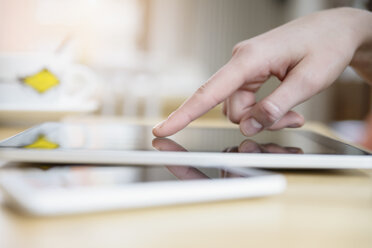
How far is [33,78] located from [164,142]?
392mm

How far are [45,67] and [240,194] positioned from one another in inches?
22.4

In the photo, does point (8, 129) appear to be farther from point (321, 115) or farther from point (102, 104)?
point (321, 115)

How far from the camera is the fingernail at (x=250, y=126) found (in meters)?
0.49

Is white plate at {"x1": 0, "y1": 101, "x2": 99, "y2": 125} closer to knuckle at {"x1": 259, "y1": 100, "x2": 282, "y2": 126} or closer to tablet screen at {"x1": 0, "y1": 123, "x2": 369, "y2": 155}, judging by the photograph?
tablet screen at {"x1": 0, "y1": 123, "x2": 369, "y2": 155}

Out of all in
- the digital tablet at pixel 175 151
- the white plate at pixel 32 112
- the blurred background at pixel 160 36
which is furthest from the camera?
the blurred background at pixel 160 36

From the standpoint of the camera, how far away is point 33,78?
29.1 inches

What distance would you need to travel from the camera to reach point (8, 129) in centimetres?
74

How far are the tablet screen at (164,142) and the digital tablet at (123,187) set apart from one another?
0.10m

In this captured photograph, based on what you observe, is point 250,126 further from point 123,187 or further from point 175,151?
point 123,187

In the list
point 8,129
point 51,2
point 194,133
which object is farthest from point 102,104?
point 194,133

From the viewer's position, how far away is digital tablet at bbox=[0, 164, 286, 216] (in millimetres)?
212

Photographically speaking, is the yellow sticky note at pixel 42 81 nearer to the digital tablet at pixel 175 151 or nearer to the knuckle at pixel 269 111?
the digital tablet at pixel 175 151

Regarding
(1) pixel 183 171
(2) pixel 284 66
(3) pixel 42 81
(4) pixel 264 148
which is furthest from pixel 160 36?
(1) pixel 183 171

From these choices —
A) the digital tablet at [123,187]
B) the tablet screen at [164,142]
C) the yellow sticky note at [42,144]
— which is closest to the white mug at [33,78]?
the tablet screen at [164,142]
